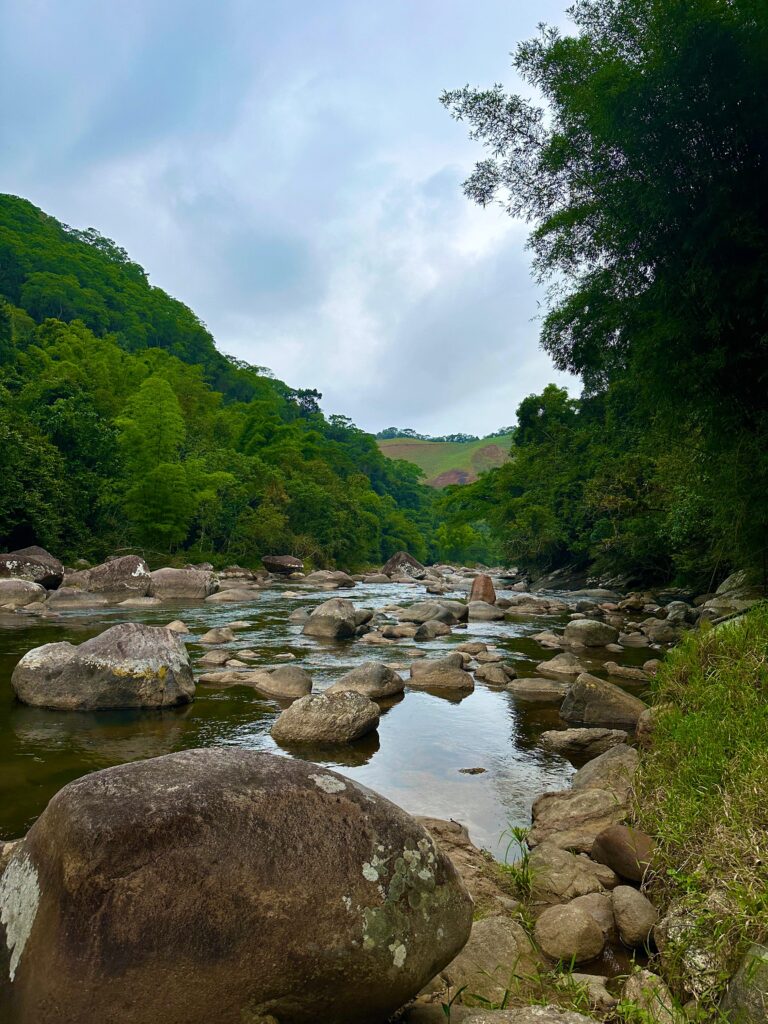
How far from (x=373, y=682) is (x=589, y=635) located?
734 centimetres

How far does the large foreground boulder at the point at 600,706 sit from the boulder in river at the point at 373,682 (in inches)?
102

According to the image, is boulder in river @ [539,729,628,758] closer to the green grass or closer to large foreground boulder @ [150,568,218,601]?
the green grass

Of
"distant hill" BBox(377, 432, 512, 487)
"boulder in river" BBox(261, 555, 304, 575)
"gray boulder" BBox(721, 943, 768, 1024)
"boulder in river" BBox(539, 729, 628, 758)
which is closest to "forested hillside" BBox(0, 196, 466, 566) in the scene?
"boulder in river" BBox(261, 555, 304, 575)

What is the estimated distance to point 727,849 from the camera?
3.37 metres

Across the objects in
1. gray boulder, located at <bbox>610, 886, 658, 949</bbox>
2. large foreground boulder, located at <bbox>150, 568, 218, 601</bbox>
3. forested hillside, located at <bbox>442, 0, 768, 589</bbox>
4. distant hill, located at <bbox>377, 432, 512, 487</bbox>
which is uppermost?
distant hill, located at <bbox>377, 432, 512, 487</bbox>

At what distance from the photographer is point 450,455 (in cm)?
17662

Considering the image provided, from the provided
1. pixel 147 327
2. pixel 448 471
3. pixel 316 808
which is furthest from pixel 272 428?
pixel 448 471

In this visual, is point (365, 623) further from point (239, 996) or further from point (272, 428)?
point (272, 428)

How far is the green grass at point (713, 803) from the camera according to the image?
2.94 metres

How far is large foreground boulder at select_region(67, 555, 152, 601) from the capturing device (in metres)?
25.4

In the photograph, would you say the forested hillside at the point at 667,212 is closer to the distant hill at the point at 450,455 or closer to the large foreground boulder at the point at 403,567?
the large foreground boulder at the point at 403,567

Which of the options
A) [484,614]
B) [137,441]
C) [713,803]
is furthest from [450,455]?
[713,803]

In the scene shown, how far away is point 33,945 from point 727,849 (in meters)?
3.24

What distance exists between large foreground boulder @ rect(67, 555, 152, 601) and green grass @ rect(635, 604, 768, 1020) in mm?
22722
